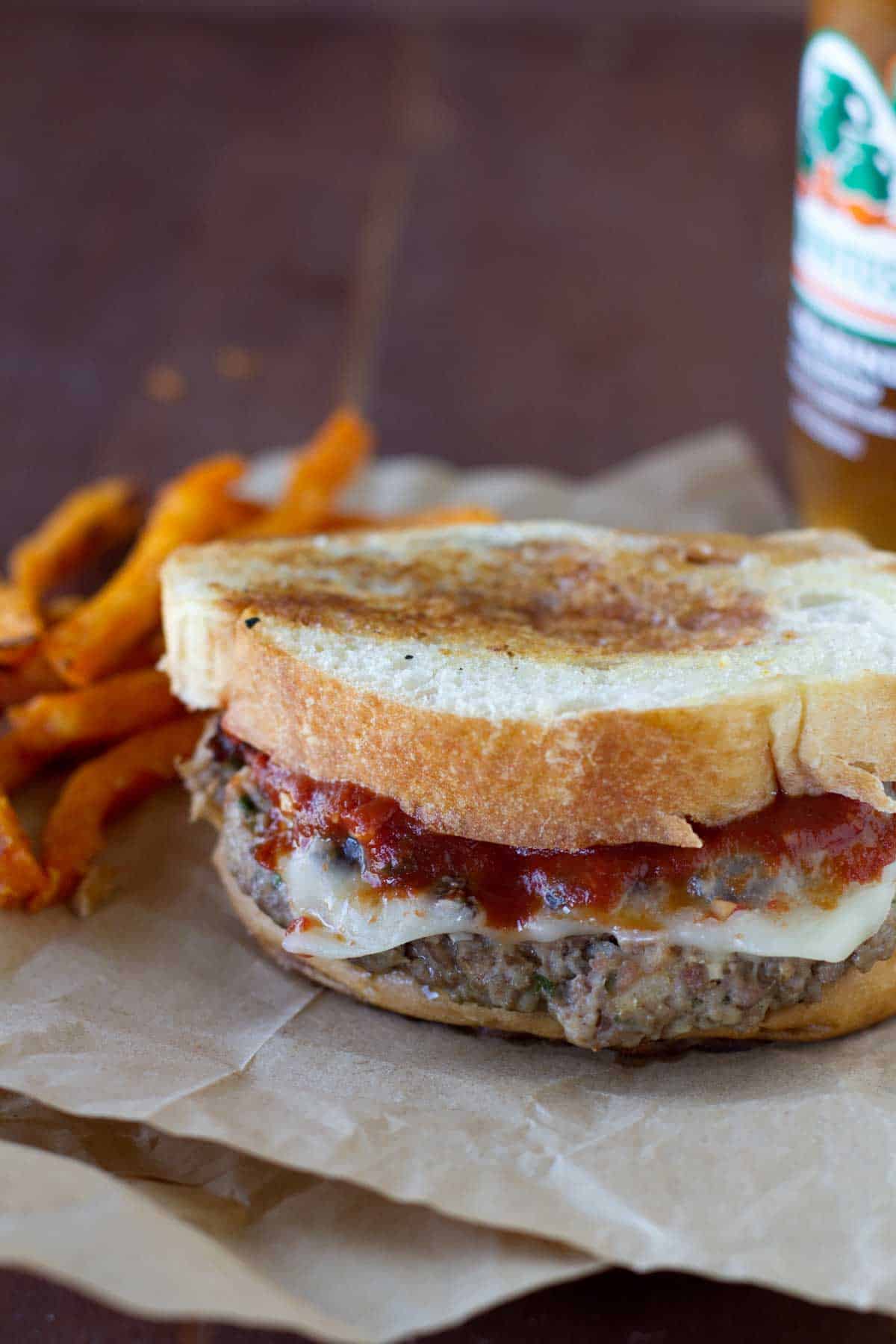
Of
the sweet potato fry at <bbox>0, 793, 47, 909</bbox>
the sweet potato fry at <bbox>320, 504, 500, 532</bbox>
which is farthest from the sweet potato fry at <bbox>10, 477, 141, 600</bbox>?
the sweet potato fry at <bbox>0, 793, 47, 909</bbox>

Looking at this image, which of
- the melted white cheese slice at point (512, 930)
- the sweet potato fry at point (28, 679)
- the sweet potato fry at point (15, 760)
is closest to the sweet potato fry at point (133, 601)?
the sweet potato fry at point (28, 679)

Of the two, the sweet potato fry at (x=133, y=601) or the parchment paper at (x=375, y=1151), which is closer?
the parchment paper at (x=375, y=1151)

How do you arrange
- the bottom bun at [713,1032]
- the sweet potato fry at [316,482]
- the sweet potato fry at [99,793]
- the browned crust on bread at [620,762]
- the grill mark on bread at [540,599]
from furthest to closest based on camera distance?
the sweet potato fry at [316,482], the sweet potato fry at [99,793], the grill mark on bread at [540,599], the bottom bun at [713,1032], the browned crust on bread at [620,762]

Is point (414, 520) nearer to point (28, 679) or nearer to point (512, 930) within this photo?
point (28, 679)

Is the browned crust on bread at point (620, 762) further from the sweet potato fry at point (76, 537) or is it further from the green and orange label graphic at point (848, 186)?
the green and orange label graphic at point (848, 186)

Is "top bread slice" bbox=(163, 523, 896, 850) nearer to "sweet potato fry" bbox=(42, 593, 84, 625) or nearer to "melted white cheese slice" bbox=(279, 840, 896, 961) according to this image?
"melted white cheese slice" bbox=(279, 840, 896, 961)

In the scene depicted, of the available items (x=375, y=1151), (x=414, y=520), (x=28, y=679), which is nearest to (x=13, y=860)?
(x=28, y=679)
